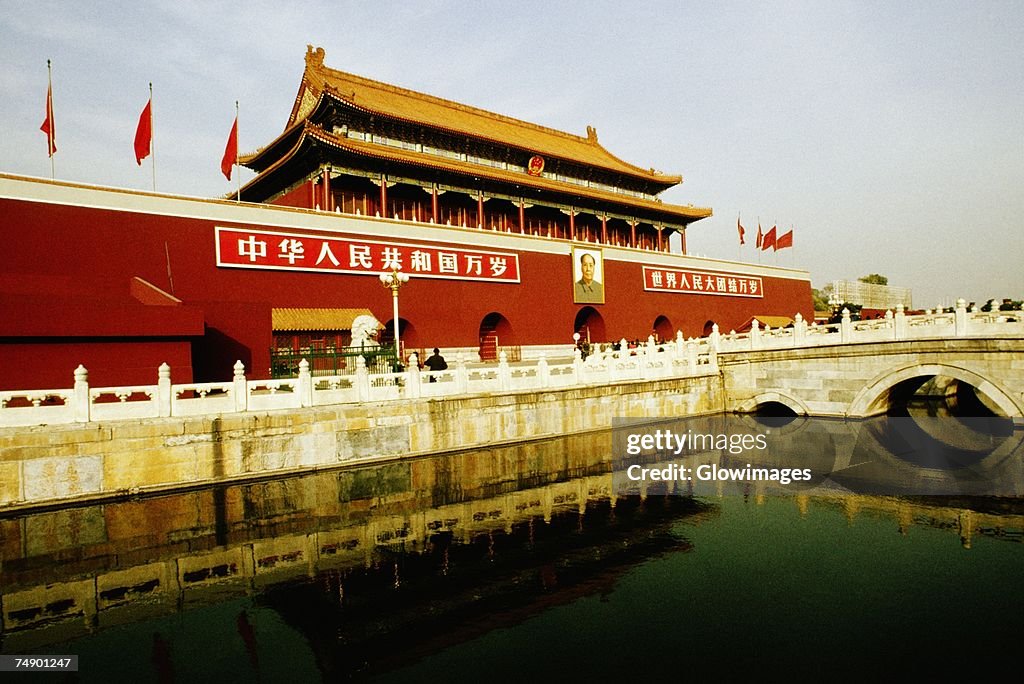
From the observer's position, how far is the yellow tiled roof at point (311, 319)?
674 inches

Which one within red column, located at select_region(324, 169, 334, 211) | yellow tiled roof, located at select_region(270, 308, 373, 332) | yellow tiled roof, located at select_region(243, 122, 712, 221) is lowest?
yellow tiled roof, located at select_region(270, 308, 373, 332)

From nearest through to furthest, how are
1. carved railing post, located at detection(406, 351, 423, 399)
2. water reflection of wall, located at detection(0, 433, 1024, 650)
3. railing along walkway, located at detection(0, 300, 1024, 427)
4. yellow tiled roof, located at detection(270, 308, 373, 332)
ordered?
water reflection of wall, located at detection(0, 433, 1024, 650) → railing along walkway, located at detection(0, 300, 1024, 427) → carved railing post, located at detection(406, 351, 423, 399) → yellow tiled roof, located at detection(270, 308, 373, 332)

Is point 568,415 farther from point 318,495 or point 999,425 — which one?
point 999,425

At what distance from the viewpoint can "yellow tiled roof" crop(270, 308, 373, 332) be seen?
17125mm

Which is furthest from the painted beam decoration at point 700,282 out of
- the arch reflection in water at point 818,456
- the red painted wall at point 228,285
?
the arch reflection in water at point 818,456

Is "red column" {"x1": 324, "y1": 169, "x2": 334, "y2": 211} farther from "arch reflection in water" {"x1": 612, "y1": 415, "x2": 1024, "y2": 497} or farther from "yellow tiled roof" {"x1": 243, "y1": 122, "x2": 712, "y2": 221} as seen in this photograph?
"arch reflection in water" {"x1": 612, "y1": 415, "x2": 1024, "y2": 497}

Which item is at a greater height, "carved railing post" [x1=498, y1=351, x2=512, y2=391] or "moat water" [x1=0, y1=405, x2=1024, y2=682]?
"carved railing post" [x1=498, y1=351, x2=512, y2=391]

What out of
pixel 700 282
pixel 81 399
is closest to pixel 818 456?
pixel 81 399

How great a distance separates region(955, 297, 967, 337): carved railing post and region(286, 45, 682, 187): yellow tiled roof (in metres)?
17.8

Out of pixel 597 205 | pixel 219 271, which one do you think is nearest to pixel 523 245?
pixel 597 205

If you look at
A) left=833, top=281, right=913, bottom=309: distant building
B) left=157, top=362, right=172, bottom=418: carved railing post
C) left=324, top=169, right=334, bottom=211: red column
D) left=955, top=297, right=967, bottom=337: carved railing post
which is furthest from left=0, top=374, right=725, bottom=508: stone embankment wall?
left=833, top=281, right=913, bottom=309: distant building

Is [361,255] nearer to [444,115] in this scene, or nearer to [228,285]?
[228,285]

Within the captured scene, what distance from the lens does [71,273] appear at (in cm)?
1470

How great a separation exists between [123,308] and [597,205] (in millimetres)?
22133
